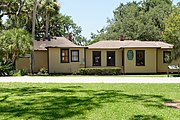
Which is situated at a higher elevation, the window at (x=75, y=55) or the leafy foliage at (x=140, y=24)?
the leafy foliage at (x=140, y=24)

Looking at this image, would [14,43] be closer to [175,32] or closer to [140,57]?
[140,57]

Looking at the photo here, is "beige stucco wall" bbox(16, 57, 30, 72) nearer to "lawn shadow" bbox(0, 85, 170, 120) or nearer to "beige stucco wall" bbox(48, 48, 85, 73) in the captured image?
"beige stucco wall" bbox(48, 48, 85, 73)

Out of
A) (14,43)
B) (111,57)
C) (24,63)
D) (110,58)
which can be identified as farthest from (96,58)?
(14,43)

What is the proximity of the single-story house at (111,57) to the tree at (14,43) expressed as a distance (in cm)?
326

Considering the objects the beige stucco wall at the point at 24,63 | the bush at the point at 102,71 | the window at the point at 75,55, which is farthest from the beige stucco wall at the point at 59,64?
the beige stucco wall at the point at 24,63

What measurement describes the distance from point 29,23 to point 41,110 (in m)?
31.4

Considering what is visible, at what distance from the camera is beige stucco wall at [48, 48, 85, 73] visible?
28766 mm

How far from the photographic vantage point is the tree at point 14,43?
82.2ft

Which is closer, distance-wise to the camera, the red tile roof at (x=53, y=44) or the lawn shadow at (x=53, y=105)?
the lawn shadow at (x=53, y=105)

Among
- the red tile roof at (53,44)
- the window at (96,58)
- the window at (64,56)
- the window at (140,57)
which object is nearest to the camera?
the window at (140,57)

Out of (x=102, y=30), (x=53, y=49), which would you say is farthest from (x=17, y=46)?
(x=102, y=30)

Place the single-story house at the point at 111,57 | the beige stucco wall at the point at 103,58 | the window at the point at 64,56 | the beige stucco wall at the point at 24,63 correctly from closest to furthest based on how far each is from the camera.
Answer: the single-story house at the point at 111,57 → the window at the point at 64,56 → the beige stucco wall at the point at 103,58 → the beige stucco wall at the point at 24,63

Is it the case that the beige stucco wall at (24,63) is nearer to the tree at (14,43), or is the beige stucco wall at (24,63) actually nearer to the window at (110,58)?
the tree at (14,43)

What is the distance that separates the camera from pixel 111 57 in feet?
97.0
